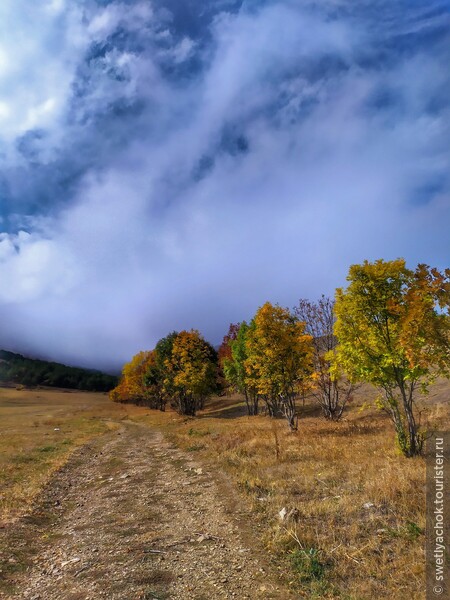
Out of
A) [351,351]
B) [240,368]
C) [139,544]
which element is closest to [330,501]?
[139,544]

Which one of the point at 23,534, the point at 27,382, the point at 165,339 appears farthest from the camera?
the point at 27,382

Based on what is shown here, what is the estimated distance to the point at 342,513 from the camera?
980 cm

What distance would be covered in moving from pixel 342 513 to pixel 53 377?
194 metres

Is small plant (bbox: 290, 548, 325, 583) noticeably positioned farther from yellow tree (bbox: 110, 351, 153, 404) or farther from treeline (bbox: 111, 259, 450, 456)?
yellow tree (bbox: 110, 351, 153, 404)

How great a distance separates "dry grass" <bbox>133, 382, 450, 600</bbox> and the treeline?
12.1 feet

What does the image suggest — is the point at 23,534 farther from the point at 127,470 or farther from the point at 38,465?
the point at 38,465

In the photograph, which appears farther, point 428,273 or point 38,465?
point 38,465

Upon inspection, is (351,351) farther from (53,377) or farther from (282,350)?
(53,377)

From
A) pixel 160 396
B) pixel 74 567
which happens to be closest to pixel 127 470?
pixel 74 567

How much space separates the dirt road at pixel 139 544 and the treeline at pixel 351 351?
6.46 meters

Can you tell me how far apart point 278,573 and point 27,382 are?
632 ft

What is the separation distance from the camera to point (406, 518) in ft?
29.2

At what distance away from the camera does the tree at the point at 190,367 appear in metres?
58.4

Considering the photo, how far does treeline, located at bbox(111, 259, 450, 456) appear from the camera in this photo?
9.93 metres
